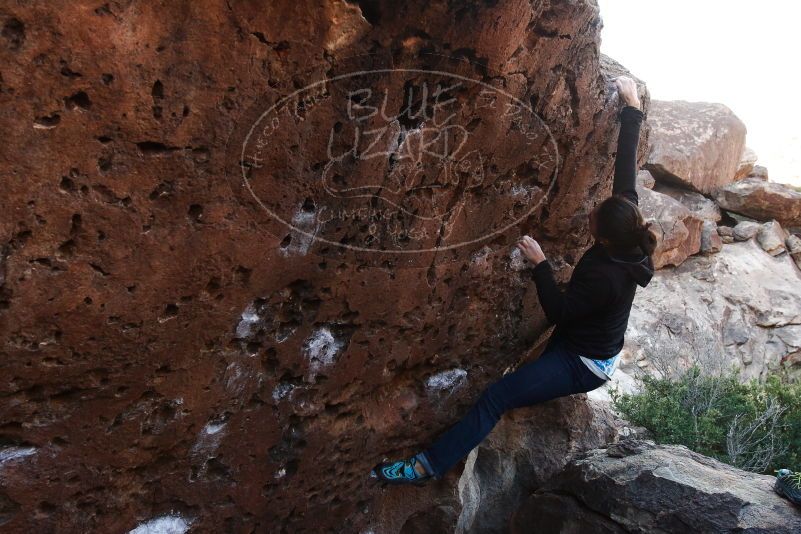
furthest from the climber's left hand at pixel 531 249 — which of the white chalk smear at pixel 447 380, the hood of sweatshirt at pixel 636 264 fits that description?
the white chalk smear at pixel 447 380

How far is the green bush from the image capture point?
504 centimetres

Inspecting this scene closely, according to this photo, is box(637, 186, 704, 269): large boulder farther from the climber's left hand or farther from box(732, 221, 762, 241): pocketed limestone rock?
the climber's left hand

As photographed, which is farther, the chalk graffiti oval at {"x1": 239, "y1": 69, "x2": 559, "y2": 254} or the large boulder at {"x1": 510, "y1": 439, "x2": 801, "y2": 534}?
the large boulder at {"x1": 510, "y1": 439, "x2": 801, "y2": 534}

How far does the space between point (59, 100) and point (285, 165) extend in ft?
2.16

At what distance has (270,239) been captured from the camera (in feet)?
6.81

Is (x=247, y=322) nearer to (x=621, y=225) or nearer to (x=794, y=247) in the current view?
(x=621, y=225)

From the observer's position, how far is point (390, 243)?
7.89ft

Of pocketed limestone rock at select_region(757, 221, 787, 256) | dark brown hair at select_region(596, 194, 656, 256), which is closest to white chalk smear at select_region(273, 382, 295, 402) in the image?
dark brown hair at select_region(596, 194, 656, 256)

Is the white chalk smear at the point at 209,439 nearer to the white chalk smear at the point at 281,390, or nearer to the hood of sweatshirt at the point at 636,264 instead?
the white chalk smear at the point at 281,390

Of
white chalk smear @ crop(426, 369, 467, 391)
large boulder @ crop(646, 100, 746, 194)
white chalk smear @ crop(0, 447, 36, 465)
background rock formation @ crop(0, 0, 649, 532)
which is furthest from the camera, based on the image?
large boulder @ crop(646, 100, 746, 194)

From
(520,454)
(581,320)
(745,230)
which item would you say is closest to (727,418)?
(520,454)

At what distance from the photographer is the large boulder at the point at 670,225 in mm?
9484

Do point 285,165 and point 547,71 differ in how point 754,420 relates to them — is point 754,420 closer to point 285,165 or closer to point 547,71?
point 547,71

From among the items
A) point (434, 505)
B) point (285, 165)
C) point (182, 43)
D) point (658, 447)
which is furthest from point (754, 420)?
point (182, 43)
